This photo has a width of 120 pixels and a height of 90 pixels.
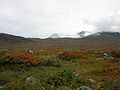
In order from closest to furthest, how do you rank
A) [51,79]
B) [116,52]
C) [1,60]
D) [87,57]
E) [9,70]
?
[51,79] < [9,70] < [1,60] < [87,57] < [116,52]

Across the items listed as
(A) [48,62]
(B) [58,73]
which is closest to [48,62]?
(A) [48,62]

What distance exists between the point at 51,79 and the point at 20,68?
11516 mm

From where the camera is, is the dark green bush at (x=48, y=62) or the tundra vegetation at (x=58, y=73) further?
the dark green bush at (x=48, y=62)

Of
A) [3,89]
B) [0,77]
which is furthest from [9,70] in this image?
[3,89]

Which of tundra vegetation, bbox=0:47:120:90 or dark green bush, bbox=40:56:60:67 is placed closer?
tundra vegetation, bbox=0:47:120:90

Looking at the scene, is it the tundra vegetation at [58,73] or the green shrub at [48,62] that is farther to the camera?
the green shrub at [48,62]

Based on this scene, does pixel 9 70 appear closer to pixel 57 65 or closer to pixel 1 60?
pixel 1 60

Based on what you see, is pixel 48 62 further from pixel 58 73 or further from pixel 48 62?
pixel 58 73

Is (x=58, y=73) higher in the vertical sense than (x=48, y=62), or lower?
higher

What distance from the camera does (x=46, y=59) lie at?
3441cm

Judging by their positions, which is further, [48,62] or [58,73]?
[48,62]

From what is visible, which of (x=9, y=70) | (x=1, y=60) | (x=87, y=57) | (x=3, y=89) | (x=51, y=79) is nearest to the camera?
(x=3, y=89)

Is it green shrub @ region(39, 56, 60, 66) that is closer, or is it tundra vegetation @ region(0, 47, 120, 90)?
tundra vegetation @ region(0, 47, 120, 90)

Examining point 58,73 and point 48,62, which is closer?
point 58,73
